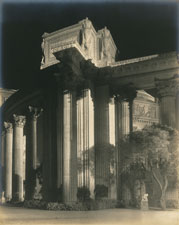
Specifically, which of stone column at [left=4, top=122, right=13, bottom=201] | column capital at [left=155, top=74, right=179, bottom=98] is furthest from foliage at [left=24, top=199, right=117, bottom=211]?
stone column at [left=4, top=122, right=13, bottom=201]

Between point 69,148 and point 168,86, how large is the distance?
9.64 m

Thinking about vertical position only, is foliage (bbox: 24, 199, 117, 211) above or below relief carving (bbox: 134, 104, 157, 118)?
below

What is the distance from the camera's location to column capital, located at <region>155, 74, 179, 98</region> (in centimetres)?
2446

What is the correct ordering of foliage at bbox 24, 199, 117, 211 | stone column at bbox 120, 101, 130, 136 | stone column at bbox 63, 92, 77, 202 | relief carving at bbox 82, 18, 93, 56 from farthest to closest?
relief carving at bbox 82, 18, 93, 56 < stone column at bbox 120, 101, 130, 136 < stone column at bbox 63, 92, 77, 202 < foliage at bbox 24, 199, 117, 211

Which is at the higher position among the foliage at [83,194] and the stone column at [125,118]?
the stone column at [125,118]

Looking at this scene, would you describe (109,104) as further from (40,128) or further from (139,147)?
(40,128)

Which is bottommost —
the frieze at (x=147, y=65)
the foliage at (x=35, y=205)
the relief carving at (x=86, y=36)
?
the foliage at (x=35, y=205)

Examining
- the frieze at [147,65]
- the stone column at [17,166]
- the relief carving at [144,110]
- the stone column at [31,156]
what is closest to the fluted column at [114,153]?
the frieze at [147,65]

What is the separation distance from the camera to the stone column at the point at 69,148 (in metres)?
22.2

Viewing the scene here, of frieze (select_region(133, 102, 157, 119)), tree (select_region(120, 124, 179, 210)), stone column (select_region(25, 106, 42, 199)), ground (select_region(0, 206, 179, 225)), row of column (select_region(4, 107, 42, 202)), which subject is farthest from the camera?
row of column (select_region(4, 107, 42, 202))

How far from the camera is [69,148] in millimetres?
22734

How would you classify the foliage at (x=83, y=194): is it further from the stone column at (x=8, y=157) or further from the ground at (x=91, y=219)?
the stone column at (x=8, y=157)

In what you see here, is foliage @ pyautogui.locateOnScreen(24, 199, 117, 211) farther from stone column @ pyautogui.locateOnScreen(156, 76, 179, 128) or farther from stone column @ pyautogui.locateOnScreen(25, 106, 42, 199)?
stone column @ pyautogui.locateOnScreen(25, 106, 42, 199)

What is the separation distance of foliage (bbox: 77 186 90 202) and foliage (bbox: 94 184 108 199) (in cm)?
144
